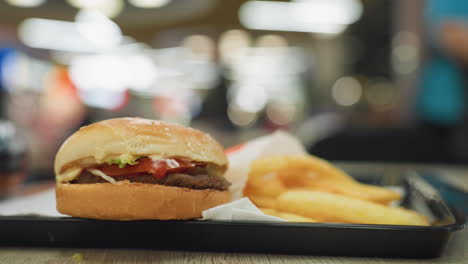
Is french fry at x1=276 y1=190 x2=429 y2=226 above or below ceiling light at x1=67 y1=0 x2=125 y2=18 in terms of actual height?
below

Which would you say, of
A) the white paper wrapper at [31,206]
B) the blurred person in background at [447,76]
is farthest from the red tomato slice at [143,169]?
the blurred person in background at [447,76]

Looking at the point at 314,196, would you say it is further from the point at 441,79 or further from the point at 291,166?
the point at 441,79

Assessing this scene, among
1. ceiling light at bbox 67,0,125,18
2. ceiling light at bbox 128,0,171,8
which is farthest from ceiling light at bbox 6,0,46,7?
ceiling light at bbox 128,0,171,8

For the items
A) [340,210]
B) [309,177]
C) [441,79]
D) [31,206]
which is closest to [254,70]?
[441,79]

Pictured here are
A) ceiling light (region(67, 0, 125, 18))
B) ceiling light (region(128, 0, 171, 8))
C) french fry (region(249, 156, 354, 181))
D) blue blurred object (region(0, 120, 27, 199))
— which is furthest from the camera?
ceiling light (region(67, 0, 125, 18))

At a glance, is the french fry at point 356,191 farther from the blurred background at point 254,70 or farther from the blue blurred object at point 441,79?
the blue blurred object at point 441,79

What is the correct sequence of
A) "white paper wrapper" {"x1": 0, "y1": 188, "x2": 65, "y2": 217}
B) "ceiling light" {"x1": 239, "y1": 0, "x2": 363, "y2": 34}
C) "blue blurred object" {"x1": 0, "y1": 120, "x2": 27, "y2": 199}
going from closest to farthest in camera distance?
"white paper wrapper" {"x1": 0, "y1": 188, "x2": 65, "y2": 217} < "blue blurred object" {"x1": 0, "y1": 120, "x2": 27, "y2": 199} < "ceiling light" {"x1": 239, "y1": 0, "x2": 363, "y2": 34}

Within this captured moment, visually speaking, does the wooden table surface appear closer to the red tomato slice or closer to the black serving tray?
the black serving tray
